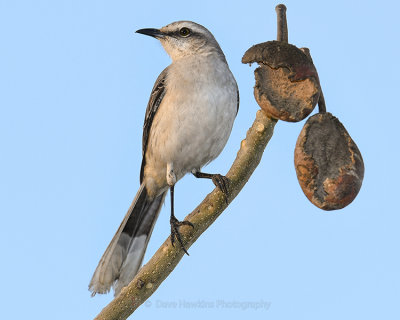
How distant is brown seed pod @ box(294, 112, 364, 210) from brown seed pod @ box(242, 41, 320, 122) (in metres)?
0.16

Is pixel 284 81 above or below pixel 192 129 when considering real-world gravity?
below

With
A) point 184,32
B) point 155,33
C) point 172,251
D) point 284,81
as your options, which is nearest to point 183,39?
point 184,32

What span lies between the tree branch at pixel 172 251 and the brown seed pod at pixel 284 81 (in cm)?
79

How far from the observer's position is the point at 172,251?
4.62 metres

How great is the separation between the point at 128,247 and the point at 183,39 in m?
2.14

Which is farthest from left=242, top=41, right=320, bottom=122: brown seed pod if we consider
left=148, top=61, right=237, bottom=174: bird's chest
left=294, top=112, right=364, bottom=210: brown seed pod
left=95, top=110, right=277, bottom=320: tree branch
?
left=148, top=61, right=237, bottom=174: bird's chest

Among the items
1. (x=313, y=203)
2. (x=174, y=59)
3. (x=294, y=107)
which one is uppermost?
(x=174, y=59)

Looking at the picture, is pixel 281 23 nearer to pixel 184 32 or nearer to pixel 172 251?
pixel 172 251

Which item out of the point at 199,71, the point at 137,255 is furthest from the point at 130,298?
the point at 199,71

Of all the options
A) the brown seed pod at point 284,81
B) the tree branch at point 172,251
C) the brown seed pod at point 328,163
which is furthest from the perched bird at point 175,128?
the brown seed pod at point 328,163

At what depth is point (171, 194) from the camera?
6.19 m

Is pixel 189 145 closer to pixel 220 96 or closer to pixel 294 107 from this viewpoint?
pixel 220 96

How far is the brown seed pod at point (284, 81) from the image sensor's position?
3461mm

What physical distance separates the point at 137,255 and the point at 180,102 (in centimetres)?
149
